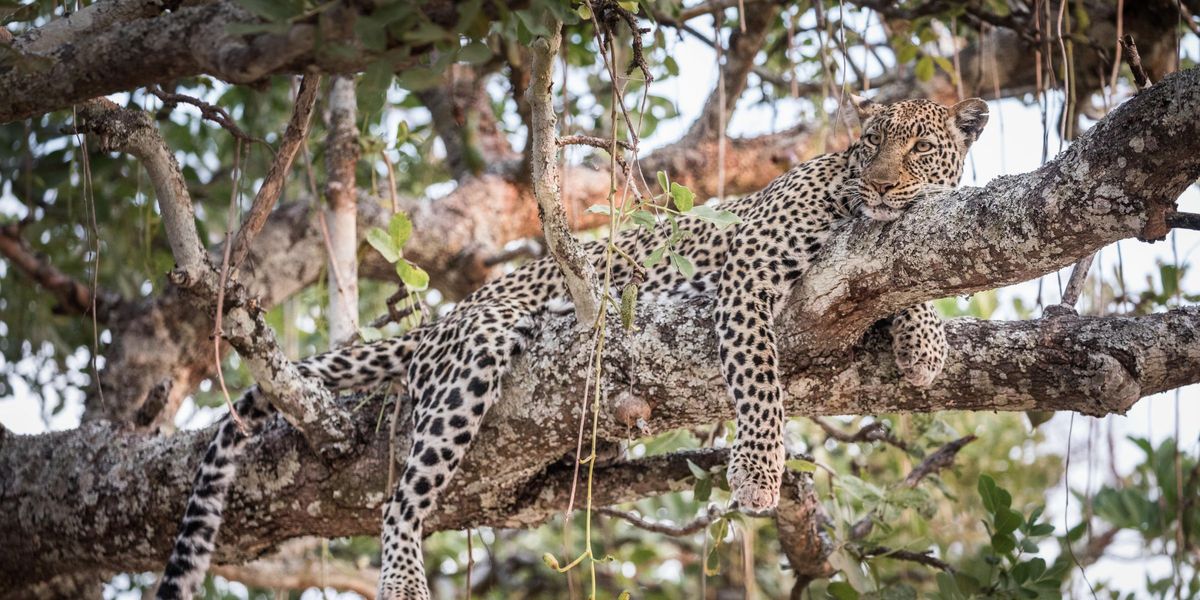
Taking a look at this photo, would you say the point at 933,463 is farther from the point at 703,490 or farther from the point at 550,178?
the point at 550,178

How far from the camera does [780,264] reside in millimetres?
4547

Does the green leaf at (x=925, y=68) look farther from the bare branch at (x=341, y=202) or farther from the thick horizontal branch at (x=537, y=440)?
the bare branch at (x=341, y=202)

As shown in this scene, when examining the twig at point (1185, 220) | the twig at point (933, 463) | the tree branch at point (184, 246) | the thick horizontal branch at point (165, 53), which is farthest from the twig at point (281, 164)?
the twig at point (933, 463)

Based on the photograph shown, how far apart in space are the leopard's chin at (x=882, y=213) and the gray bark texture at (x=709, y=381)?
57 mm

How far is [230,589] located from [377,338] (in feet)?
10.6

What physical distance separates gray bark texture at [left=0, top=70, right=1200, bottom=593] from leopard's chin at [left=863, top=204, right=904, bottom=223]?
6cm

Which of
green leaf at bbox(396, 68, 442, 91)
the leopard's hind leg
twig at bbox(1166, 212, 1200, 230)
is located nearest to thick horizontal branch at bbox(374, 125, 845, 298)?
the leopard's hind leg

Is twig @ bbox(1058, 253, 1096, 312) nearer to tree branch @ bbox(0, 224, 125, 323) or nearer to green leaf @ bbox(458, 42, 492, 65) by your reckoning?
green leaf @ bbox(458, 42, 492, 65)

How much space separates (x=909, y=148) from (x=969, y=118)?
45 cm

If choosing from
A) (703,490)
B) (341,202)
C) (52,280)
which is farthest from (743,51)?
(52,280)

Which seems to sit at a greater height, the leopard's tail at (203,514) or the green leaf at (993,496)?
the leopard's tail at (203,514)

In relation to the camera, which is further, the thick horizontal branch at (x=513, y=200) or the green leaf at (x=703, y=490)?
the thick horizontal branch at (x=513, y=200)

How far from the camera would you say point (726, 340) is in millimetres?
Answer: 4277

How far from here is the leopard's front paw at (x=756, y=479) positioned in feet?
14.1
